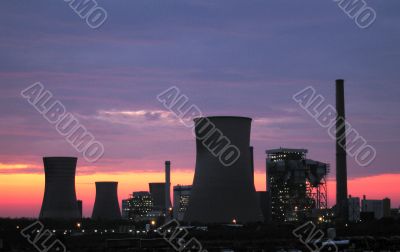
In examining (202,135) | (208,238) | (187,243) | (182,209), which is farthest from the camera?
(182,209)

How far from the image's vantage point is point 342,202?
51906mm

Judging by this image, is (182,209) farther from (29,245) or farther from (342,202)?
(29,245)

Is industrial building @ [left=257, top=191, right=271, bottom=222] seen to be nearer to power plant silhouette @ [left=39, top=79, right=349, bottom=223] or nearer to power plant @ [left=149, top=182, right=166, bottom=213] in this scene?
power plant silhouette @ [left=39, top=79, right=349, bottom=223]

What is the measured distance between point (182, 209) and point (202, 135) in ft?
139

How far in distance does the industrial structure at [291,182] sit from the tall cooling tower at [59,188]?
19.1m

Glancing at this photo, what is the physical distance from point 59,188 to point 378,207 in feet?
106

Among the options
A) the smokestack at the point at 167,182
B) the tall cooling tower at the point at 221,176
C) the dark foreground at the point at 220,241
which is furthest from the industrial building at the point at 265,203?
the tall cooling tower at the point at 221,176

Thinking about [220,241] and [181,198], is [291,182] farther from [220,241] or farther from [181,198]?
[220,241]

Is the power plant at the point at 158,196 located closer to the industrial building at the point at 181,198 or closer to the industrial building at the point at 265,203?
the industrial building at the point at 181,198

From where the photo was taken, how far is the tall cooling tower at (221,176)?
39938 mm

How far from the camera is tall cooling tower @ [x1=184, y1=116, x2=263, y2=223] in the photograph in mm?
39938

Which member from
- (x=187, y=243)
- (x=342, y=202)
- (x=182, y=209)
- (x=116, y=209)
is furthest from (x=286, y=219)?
(x=187, y=243)

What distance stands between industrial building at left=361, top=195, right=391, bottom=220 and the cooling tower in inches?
973

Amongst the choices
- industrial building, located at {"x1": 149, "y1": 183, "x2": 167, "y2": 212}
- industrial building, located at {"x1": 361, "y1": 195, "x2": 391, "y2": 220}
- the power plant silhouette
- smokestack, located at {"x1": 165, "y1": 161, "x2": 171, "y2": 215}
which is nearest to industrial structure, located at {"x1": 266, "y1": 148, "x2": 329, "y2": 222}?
industrial building, located at {"x1": 361, "y1": 195, "x2": 391, "y2": 220}
